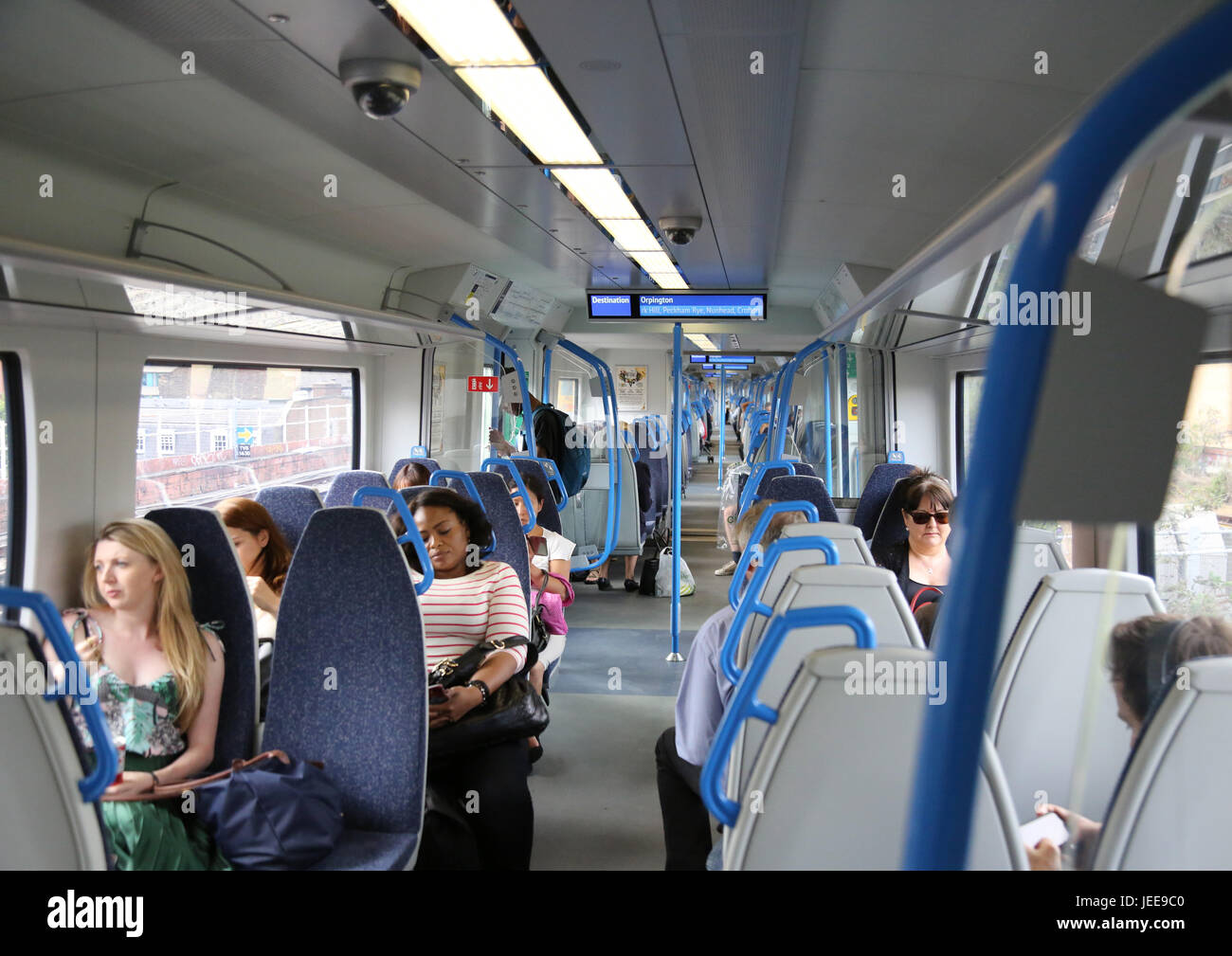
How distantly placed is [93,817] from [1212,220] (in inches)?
116

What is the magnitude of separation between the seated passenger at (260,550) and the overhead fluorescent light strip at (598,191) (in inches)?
84.3

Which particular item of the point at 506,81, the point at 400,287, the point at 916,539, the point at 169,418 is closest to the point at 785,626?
the point at 506,81

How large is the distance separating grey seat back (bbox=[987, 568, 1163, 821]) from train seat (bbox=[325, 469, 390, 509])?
374 centimetres

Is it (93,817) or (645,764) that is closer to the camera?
(93,817)

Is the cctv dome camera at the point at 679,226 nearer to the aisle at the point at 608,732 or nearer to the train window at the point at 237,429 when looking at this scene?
→ the train window at the point at 237,429

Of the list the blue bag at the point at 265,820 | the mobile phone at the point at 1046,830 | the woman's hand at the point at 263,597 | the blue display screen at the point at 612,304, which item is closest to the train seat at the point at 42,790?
the blue bag at the point at 265,820

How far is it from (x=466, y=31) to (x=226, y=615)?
1837 millimetres

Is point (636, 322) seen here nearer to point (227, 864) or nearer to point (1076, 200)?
point (227, 864)

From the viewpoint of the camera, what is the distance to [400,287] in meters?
7.34

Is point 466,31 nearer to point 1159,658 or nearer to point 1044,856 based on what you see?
point 1159,658

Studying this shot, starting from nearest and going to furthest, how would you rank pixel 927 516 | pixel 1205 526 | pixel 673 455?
pixel 1205 526 → pixel 927 516 → pixel 673 455

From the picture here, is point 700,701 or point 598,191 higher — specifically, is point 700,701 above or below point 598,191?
below

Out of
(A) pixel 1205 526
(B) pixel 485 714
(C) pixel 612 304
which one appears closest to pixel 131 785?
(B) pixel 485 714

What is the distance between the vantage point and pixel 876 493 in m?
5.23
